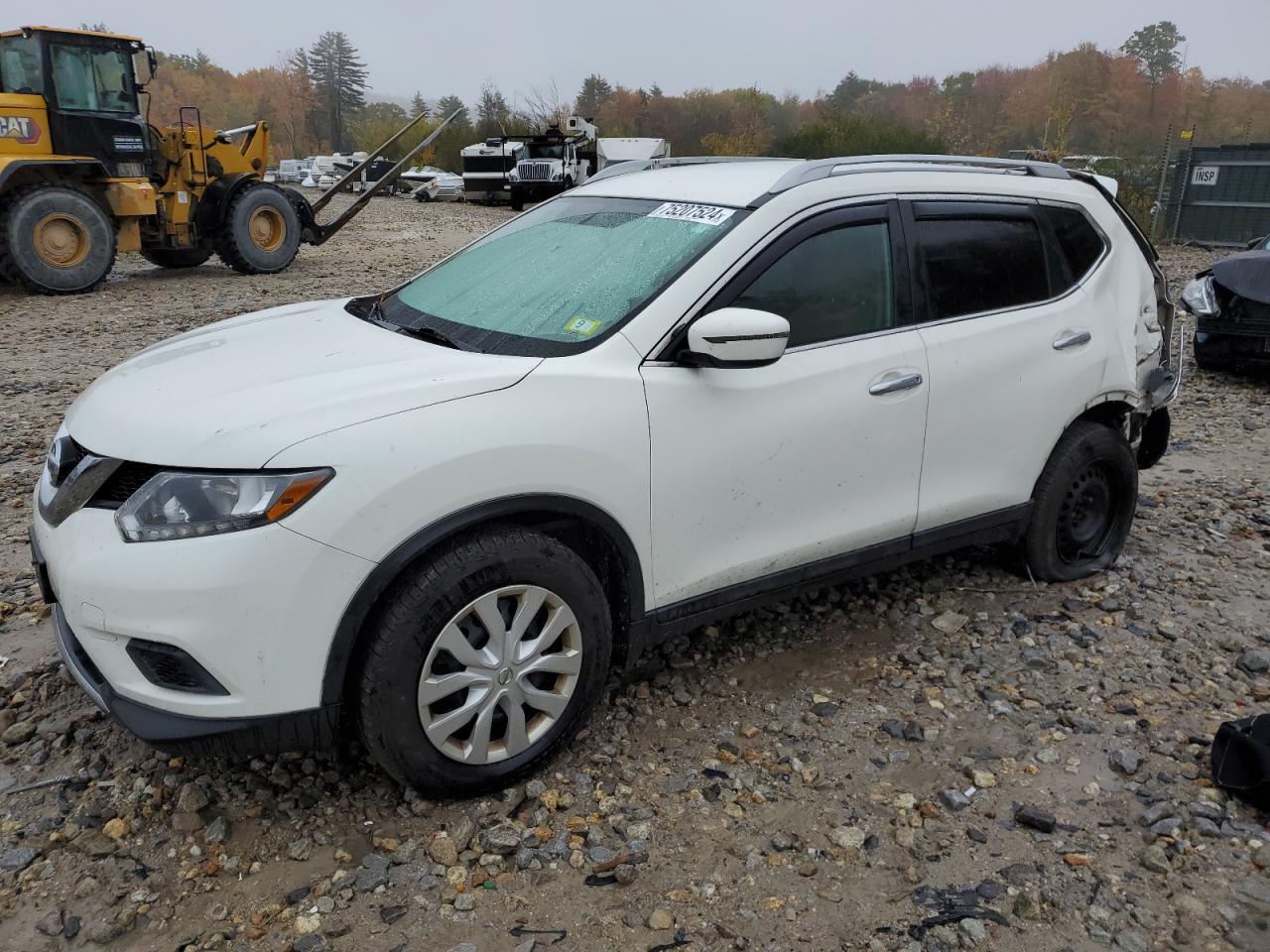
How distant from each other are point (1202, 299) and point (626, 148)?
24.2m

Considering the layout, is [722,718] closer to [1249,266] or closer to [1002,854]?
[1002,854]

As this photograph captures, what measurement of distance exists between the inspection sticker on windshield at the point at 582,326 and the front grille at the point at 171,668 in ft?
4.46

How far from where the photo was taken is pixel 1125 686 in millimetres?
3389

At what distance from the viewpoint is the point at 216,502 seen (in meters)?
2.25

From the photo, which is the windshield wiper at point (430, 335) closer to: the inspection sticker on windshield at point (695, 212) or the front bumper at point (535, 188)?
the inspection sticker on windshield at point (695, 212)

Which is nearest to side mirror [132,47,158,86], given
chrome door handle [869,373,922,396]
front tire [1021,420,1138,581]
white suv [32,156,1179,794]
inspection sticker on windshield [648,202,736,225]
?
white suv [32,156,1179,794]

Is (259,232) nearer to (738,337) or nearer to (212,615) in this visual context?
(738,337)

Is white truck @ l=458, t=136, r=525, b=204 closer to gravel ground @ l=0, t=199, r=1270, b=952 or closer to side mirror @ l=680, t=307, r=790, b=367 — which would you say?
gravel ground @ l=0, t=199, r=1270, b=952

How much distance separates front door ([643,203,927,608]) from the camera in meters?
2.81

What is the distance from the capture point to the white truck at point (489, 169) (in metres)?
29.6

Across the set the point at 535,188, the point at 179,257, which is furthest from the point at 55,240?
the point at 535,188

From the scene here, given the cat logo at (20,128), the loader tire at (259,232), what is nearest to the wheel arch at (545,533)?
the cat logo at (20,128)

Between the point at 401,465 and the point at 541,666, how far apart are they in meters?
0.71

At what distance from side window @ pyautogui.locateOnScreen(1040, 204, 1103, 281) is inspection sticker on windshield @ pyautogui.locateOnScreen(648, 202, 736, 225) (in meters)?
1.54
